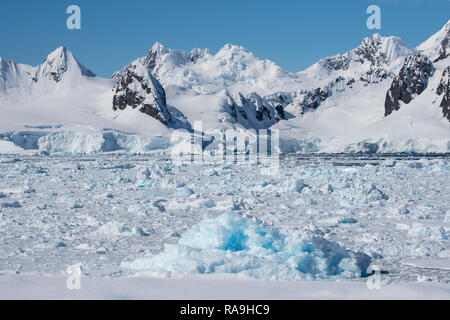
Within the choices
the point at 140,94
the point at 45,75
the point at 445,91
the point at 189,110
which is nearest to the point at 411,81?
the point at 445,91

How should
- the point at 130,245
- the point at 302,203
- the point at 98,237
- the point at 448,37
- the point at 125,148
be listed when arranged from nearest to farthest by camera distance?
1. the point at 130,245
2. the point at 98,237
3. the point at 302,203
4. the point at 125,148
5. the point at 448,37

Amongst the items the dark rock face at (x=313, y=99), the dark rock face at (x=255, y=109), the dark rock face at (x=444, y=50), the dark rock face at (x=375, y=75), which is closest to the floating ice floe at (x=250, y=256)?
the dark rock face at (x=255, y=109)

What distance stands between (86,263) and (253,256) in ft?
7.36

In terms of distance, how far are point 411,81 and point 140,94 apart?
6846 cm

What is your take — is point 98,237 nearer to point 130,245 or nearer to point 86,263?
point 130,245

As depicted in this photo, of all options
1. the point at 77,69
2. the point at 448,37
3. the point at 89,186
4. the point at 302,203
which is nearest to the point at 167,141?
the point at 77,69

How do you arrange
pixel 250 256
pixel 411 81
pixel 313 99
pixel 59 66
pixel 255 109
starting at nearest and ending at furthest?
pixel 250 256 → pixel 59 66 → pixel 411 81 → pixel 255 109 → pixel 313 99

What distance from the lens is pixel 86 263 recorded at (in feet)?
22.2

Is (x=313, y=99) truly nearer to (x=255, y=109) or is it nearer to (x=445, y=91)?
(x=255, y=109)

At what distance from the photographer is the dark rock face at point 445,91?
109 m

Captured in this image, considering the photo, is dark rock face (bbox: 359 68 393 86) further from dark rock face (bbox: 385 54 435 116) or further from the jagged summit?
the jagged summit

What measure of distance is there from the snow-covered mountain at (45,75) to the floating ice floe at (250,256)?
124864 millimetres

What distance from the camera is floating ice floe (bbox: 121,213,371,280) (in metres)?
5.86

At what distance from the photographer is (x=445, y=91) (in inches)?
4461
